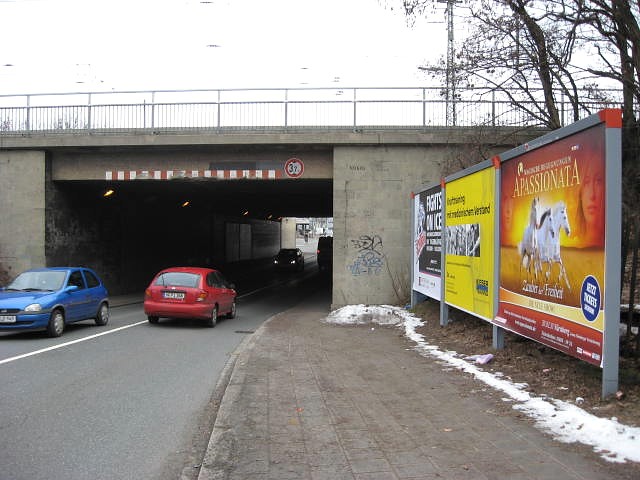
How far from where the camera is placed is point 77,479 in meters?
4.09

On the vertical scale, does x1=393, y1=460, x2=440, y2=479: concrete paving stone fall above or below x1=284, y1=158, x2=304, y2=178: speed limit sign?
below

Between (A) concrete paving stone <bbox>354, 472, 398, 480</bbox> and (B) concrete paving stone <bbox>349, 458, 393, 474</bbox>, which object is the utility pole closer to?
(B) concrete paving stone <bbox>349, 458, 393, 474</bbox>

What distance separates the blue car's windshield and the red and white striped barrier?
6785mm

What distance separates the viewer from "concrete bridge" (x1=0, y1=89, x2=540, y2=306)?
16781 mm

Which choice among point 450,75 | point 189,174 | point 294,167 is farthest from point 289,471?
point 189,174

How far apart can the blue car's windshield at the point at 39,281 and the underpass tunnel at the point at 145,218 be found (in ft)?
23.4

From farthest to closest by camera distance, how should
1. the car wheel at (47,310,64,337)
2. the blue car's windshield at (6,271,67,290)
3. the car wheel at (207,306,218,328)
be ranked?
the car wheel at (207,306,218,328) → the blue car's windshield at (6,271,67,290) → the car wheel at (47,310,64,337)

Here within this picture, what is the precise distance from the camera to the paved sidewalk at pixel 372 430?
4.07 metres

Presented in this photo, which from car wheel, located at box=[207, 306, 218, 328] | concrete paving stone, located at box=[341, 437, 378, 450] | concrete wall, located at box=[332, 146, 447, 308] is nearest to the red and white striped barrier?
concrete wall, located at box=[332, 146, 447, 308]

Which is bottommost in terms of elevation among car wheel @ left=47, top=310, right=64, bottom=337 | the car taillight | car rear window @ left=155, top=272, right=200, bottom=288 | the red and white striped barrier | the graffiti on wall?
car wheel @ left=47, top=310, right=64, bottom=337

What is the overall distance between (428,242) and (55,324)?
839cm

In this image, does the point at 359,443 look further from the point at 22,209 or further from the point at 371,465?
the point at 22,209

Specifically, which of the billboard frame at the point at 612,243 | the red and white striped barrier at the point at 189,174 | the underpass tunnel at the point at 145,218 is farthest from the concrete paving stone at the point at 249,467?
the underpass tunnel at the point at 145,218

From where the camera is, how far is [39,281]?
12.2 metres
